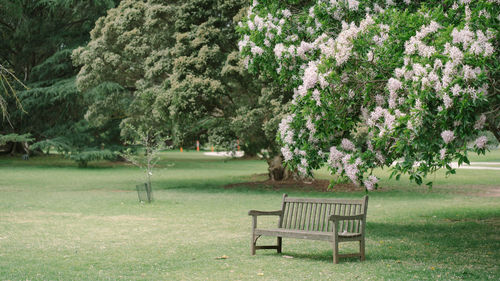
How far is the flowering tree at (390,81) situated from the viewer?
6.86 m

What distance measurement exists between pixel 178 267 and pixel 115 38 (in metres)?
19.2

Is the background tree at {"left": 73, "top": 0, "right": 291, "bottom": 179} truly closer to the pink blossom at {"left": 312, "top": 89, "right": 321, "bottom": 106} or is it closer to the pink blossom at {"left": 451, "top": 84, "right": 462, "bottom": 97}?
the pink blossom at {"left": 312, "top": 89, "right": 321, "bottom": 106}

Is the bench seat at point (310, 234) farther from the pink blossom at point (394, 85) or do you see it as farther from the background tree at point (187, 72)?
the background tree at point (187, 72)

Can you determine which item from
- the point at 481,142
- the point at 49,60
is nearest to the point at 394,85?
the point at 481,142

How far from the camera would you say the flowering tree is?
6859 millimetres

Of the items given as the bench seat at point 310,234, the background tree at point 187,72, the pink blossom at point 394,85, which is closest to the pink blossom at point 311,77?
the pink blossom at point 394,85

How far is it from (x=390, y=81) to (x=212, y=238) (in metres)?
5.50

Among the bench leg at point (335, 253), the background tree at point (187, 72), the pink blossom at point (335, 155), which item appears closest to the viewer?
the bench leg at point (335, 253)

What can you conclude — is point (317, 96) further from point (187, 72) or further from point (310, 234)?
point (187, 72)

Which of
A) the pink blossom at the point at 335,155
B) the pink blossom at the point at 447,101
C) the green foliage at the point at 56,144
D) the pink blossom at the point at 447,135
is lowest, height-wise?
the green foliage at the point at 56,144

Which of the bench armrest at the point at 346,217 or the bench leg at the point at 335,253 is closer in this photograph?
the bench armrest at the point at 346,217

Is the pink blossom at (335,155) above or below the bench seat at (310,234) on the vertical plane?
above

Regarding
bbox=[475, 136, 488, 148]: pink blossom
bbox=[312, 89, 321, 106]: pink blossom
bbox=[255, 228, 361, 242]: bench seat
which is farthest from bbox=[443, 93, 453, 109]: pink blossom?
bbox=[255, 228, 361, 242]: bench seat

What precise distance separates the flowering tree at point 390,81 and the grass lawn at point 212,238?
1.46 metres
